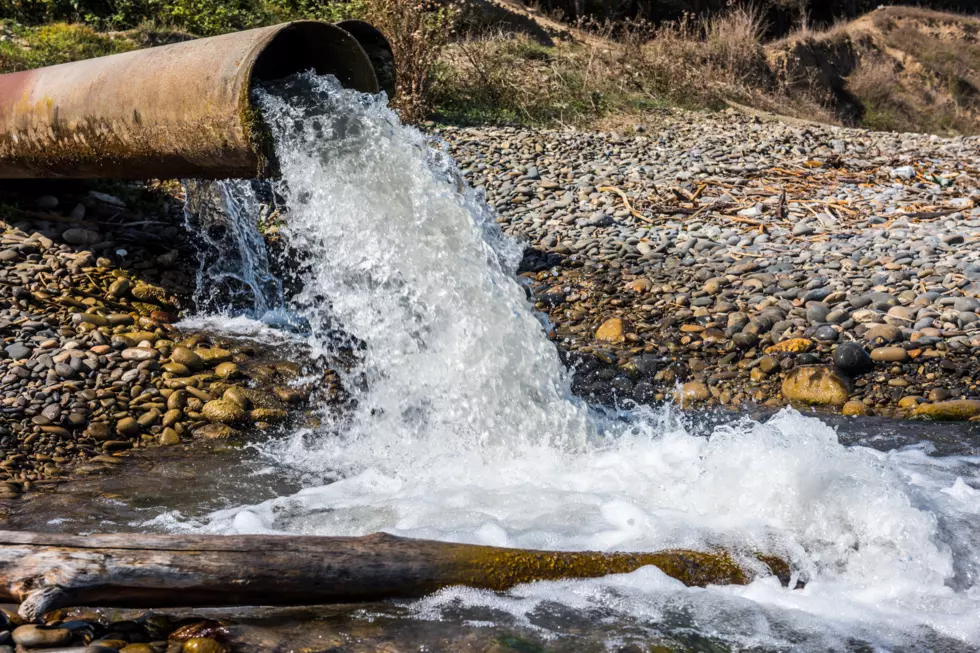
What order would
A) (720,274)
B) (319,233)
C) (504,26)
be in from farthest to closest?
(504,26) < (720,274) < (319,233)

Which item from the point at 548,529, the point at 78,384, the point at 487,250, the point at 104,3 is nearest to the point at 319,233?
the point at 487,250

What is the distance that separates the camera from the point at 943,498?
383 cm

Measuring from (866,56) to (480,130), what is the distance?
1302 centimetres

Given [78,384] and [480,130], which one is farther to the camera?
[480,130]

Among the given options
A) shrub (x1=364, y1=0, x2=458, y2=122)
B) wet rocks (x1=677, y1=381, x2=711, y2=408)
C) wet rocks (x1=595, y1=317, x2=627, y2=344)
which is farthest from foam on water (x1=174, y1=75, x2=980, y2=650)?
shrub (x1=364, y1=0, x2=458, y2=122)

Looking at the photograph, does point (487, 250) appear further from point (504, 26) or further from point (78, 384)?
point (504, 26)

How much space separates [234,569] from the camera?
249 centimetres

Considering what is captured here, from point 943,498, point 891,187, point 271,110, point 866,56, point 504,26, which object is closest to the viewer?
point 943,498

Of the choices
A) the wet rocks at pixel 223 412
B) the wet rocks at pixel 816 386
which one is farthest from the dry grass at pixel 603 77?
the wet rocks at pixel 223 412

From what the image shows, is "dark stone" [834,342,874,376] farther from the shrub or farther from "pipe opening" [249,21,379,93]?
the shrub

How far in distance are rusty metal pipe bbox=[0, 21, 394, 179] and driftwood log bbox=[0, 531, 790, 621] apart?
2599mm

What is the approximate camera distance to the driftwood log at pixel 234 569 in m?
2.39

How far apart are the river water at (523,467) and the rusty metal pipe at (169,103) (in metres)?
0.29

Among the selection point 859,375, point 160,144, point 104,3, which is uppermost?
point 104,3
